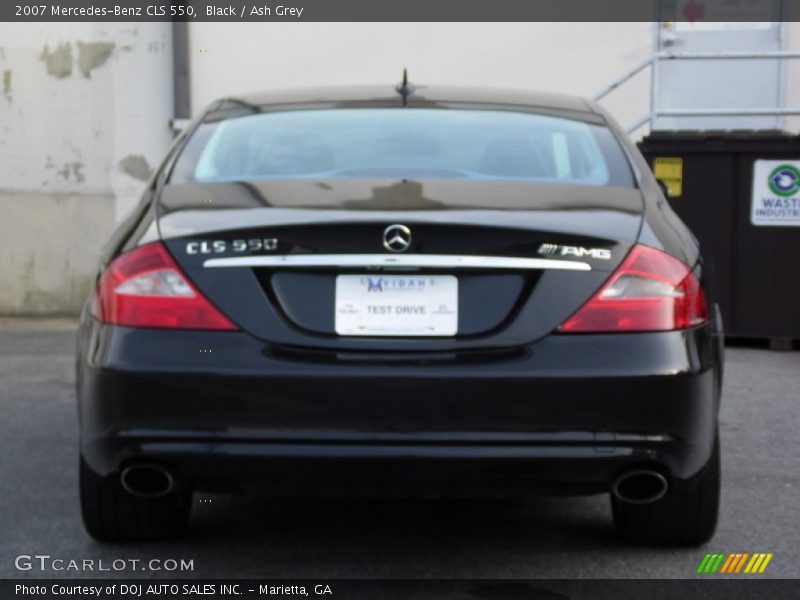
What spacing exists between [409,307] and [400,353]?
0.37 ft

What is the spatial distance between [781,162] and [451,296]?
227 inches

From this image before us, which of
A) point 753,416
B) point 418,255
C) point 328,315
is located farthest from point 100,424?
point 753,416

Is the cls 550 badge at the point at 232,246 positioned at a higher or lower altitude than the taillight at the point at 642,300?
higher

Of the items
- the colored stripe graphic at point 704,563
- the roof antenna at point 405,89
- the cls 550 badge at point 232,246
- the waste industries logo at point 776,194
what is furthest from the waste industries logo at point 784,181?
the cls 550 badge at point 232,246

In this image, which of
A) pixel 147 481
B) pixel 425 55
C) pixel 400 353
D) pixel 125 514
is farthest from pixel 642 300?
pixel 425 55

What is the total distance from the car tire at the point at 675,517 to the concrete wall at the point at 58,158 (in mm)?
6646

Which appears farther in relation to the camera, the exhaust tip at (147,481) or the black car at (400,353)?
the exhaust tip at (147,481)

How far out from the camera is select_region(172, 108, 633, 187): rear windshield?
13.4ft

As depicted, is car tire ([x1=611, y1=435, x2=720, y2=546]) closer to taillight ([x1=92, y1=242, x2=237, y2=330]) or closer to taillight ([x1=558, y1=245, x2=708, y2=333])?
taillight ([x1=558, y1=245, x2=708, y2=333])

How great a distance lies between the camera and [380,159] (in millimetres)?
4180

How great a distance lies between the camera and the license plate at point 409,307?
3527 millimetres

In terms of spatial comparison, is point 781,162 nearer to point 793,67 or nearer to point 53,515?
point 793,67
